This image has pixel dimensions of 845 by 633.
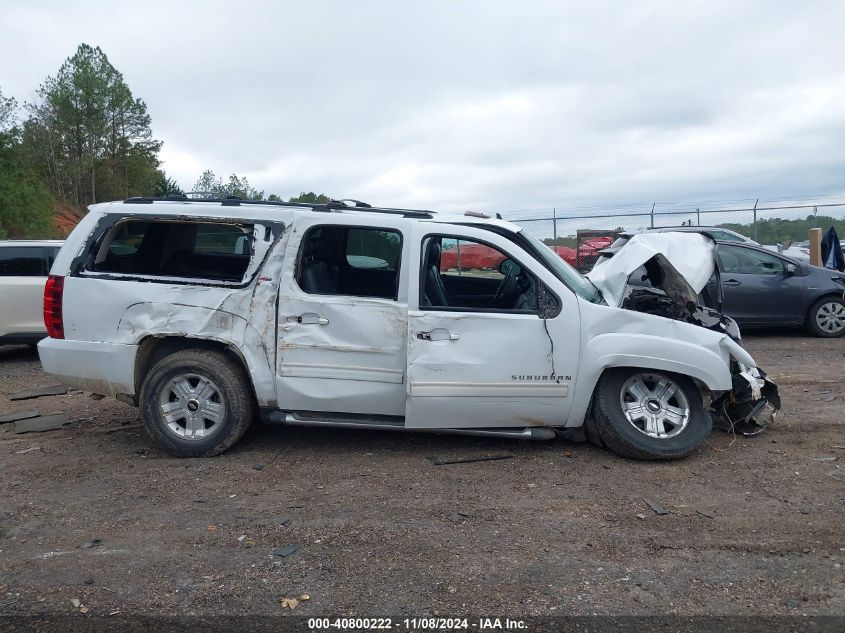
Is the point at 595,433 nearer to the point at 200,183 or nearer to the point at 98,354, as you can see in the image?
the point at 98,354

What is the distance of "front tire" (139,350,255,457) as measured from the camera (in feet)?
17.5

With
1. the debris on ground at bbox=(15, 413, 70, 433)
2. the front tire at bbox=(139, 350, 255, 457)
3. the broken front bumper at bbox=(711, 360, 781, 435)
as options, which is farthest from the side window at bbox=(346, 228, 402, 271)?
the debris on ground at bbox=(15, 413, 70, 433)

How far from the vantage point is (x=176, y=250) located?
20.8 ft

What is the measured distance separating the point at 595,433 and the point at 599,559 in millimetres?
1673

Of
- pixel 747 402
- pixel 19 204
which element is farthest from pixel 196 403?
pixel 19 204

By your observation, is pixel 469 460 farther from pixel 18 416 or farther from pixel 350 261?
pixel 18 416

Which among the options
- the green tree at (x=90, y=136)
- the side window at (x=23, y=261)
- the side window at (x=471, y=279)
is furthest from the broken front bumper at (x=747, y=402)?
the green tree at (x=90, y=136)

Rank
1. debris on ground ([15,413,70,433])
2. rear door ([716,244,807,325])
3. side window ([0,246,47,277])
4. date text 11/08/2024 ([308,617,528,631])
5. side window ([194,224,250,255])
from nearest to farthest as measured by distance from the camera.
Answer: date text 11/08/2024 ([308,617,528,631]) < side window ([194,224,250,255]) < debris on ground ([15,413,70,433]) < side window ([0,246,47,277]) < rear door ([716,244,807,325])

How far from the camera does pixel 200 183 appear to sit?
180 ft

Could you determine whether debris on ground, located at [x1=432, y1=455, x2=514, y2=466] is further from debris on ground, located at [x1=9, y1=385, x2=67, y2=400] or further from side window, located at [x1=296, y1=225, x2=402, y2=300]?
debris on ground, located at [x1=9, y1=385, x2=67, y2=400]

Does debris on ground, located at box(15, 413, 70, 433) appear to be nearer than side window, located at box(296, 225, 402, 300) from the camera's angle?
No

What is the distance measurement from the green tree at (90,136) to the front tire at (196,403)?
53.6 metres

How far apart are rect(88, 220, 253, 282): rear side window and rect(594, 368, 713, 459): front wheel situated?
2907 millimetres

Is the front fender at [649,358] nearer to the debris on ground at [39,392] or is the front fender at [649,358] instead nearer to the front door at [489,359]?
the front door at [489,359]
